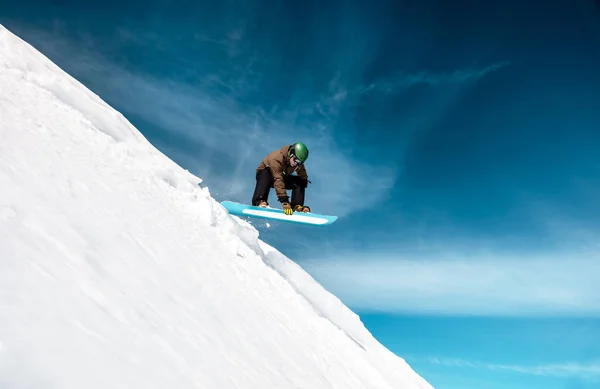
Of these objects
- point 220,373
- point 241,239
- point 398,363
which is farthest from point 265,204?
point 220,373

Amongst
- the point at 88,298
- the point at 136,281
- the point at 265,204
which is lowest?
the point at 88,298

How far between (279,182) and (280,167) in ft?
1.43

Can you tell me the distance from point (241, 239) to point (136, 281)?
4.43 m

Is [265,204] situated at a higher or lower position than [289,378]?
higher

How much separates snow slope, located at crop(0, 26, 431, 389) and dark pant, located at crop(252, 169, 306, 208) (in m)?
3.35

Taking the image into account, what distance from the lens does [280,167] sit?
39.1ft

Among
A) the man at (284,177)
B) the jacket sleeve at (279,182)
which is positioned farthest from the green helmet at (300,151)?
the jacket sleeve at (279,182)

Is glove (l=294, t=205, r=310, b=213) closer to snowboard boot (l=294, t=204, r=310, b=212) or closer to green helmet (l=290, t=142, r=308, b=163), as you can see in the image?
snowboard boot (l=294, t=204, r=310, b=212)

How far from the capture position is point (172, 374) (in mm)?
3018

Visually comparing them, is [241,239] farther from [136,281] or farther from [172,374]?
[172,374]

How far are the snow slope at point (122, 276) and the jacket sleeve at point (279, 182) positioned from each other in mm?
2799

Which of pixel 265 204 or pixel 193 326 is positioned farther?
pixel 265 204

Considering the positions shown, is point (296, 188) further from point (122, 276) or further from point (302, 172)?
point (122, 276)

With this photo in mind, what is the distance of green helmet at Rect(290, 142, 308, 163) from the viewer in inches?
459
